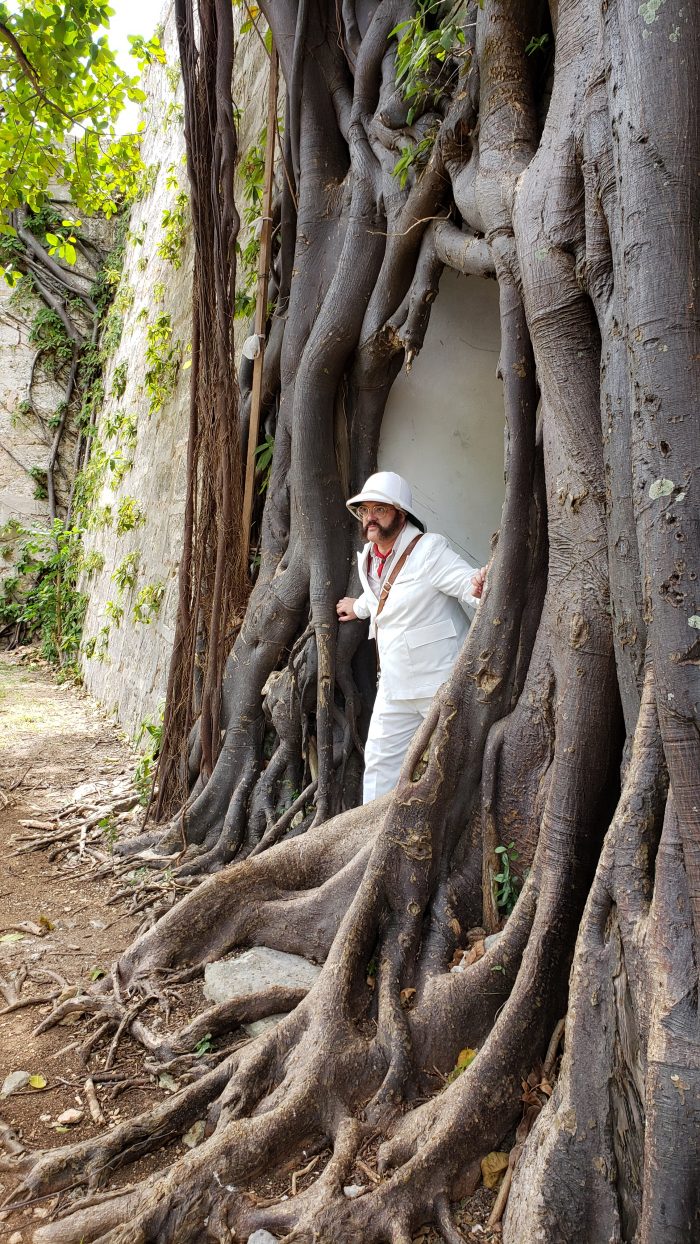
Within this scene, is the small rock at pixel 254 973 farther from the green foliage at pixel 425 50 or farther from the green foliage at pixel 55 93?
the green foliage at pixel 55 93

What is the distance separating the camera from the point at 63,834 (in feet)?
14.5

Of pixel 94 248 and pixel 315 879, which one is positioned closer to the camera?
pixel 315 879

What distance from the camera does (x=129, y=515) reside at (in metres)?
7.36

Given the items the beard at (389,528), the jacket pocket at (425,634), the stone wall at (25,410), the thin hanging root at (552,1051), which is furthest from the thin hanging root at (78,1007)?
the stone wall at (25,410)

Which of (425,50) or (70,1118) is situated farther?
(425,50)

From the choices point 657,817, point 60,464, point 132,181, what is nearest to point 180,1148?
point 657,817

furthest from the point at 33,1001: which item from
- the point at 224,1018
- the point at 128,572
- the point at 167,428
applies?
the point at 167,428

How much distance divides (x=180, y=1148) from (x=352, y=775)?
1.90 metres

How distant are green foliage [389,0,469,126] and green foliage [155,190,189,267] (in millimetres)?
4037

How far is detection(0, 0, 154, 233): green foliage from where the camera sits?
4.48 metres

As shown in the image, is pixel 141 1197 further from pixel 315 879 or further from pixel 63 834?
pixel 63 834

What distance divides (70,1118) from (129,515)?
18.7 ft

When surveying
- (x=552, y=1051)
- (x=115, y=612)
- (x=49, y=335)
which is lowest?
(x=552, y=1051)

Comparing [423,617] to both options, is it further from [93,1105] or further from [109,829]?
[109,829]
